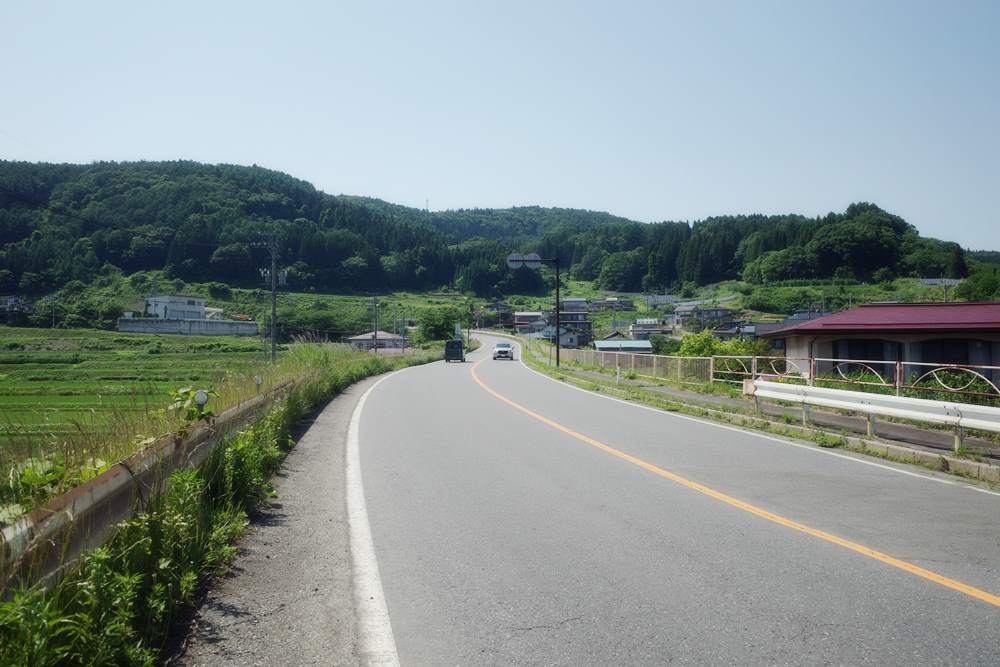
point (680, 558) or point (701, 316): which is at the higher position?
point (701, 316)

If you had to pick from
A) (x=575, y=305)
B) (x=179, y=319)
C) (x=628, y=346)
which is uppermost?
(x=575, y=305)

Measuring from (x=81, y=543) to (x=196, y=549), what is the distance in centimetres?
127

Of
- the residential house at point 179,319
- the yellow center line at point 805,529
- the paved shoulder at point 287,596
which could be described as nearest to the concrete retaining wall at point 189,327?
the residential house at point 179,319

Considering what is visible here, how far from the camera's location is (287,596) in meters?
4.61

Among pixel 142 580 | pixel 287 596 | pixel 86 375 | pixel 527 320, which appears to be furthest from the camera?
pixel 527 320

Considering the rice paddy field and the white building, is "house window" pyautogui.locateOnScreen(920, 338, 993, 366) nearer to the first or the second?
the rice paddy field

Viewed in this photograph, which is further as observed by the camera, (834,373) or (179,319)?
(179,319)

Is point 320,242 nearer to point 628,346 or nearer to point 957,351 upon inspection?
point 628,346

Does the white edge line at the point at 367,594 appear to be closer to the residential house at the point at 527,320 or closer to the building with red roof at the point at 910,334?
the building with red roof at the point at 910,334

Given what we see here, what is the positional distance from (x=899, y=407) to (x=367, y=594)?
9.95m

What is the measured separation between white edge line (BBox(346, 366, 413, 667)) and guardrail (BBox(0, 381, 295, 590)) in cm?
159

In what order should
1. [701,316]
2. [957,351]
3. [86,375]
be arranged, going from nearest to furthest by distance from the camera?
[86,375]
[957,351]
[701,316]

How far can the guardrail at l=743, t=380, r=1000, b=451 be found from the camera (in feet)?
31.2

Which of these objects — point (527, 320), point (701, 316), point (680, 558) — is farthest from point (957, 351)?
point (527, 320)
